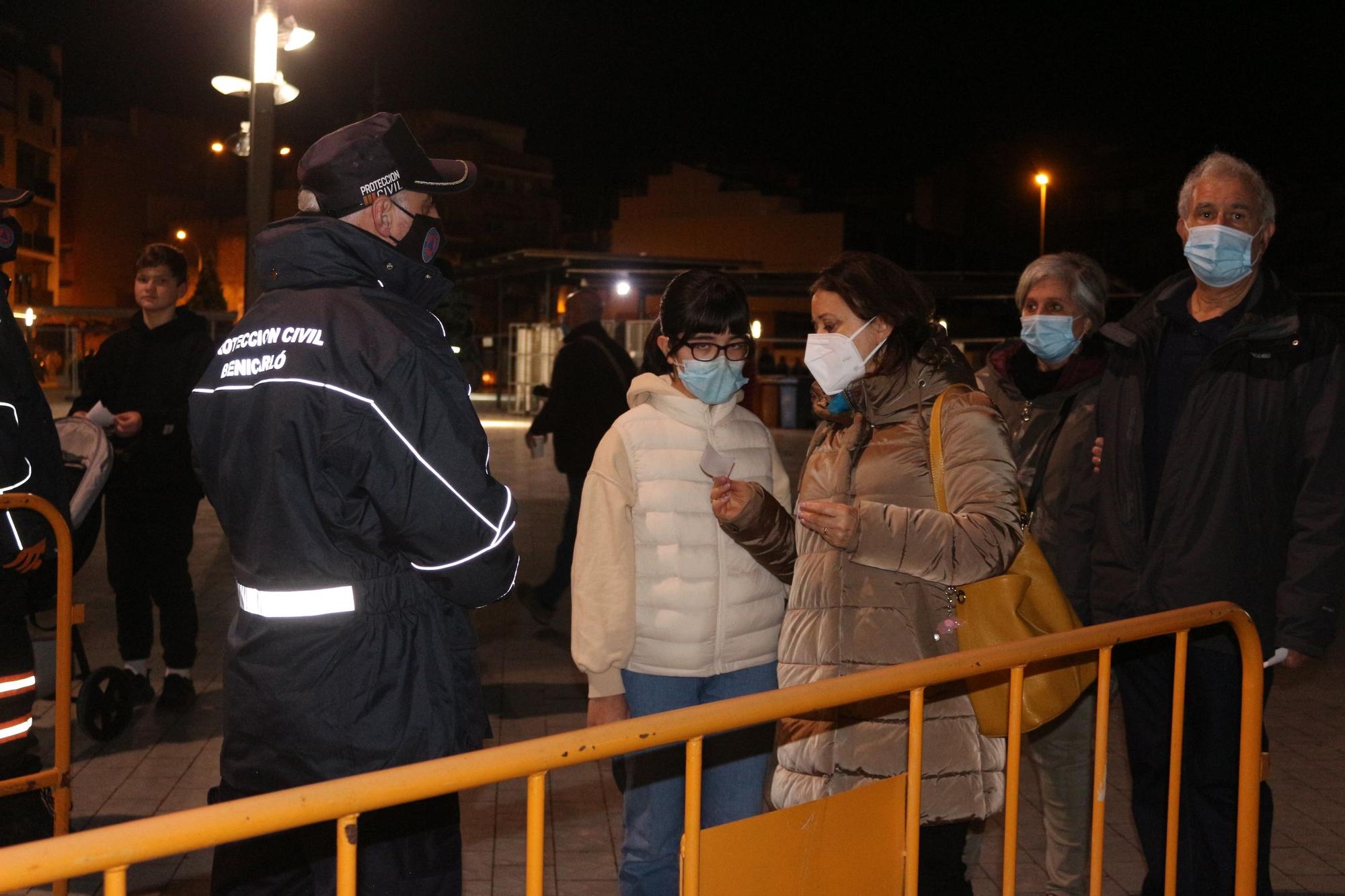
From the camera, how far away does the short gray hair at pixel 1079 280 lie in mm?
4520

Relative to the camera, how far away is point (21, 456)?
414 centimetres

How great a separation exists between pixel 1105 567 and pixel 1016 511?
0.93 metres

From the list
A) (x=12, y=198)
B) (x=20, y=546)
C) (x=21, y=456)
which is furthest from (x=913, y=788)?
(x=12, y=198)

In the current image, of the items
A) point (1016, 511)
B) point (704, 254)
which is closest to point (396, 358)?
point (1016, 511)

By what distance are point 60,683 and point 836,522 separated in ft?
8.46

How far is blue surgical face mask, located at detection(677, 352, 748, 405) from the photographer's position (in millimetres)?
3691

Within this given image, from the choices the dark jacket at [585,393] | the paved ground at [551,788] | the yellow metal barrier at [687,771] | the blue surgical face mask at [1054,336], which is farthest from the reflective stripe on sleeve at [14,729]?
the dark jacket at [585,393]

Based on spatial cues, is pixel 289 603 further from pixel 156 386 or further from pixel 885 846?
pixel 156 386

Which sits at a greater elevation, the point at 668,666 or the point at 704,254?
the point at 704,254

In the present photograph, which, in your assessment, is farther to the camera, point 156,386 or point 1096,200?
point 1096,200

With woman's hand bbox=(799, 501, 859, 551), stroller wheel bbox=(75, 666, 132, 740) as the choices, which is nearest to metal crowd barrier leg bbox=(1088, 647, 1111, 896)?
woman's hand bbox=(799, 501, 859, 551)

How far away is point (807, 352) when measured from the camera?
11.3 ft

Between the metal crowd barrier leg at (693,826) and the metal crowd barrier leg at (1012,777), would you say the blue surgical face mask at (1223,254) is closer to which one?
the metal crowd barrier leg at (1012,777)

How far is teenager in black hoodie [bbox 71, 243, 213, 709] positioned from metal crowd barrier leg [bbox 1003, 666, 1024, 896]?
177 inches
